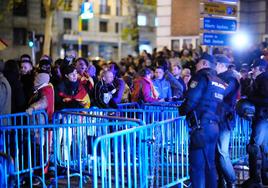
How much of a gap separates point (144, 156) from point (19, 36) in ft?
163

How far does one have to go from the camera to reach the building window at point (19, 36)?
53.5 meters

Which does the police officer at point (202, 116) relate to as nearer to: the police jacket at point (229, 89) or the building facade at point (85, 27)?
the police jacket at point (229, 89)

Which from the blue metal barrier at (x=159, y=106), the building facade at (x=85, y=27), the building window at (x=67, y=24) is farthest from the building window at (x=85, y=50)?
the blue metal barrier at (x=159, y=106)

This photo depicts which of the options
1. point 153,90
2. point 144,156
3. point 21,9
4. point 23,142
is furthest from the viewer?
point 21,9

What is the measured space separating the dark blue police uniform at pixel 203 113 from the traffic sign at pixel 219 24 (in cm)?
528

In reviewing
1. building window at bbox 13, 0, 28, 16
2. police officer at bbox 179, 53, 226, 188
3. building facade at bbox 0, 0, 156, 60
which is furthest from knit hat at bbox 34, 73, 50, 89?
building window at bbox 13, 0, 28, 16

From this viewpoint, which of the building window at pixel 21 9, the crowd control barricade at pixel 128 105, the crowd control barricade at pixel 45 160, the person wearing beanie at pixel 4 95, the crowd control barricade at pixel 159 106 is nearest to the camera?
the crowd control barricade at pixel 45 160

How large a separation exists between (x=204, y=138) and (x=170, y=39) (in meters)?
18.6

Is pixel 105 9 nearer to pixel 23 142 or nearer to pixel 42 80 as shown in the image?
pixel 42 80

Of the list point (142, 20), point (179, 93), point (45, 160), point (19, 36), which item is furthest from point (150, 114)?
point (142, 20)

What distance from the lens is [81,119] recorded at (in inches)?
336

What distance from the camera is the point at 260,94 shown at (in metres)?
8.53

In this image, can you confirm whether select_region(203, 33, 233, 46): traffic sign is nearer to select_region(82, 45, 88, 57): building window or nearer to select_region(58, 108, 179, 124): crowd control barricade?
select_region(58, 108, 179, 124): crowd control barricade

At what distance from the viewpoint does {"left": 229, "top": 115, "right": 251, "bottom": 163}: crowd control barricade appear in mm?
9210
